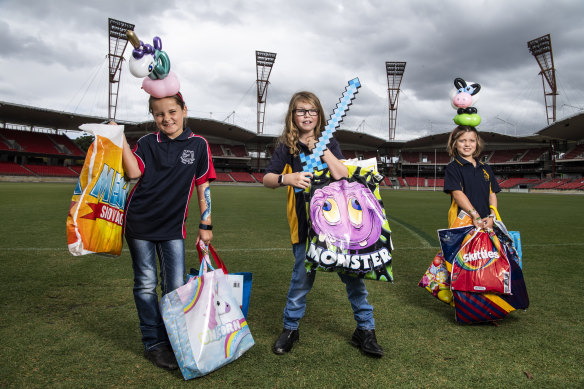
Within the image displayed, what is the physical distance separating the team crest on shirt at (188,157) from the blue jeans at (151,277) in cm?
50

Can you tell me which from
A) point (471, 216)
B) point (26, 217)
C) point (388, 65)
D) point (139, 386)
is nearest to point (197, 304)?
point (139, 386)

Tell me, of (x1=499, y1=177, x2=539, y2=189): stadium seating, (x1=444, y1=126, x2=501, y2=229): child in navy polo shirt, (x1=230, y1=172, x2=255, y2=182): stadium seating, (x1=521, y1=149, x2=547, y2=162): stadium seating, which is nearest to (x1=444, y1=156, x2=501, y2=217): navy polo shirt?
(x1=444, y1=126, x2=501, y2=229): child in navy polo shirt

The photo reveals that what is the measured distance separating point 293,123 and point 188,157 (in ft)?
2.35

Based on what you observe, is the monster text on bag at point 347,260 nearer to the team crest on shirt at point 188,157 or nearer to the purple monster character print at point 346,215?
the purple monster character print at point 346,215

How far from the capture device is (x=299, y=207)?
8.11ft

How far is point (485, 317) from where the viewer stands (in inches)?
112

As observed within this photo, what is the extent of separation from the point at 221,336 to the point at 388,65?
157 ft

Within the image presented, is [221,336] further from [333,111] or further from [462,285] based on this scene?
[462,285]

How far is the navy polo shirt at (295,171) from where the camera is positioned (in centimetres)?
244

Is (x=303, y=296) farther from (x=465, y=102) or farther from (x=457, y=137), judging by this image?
(x=465, y=102)

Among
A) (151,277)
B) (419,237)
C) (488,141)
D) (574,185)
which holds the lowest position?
(419,237)

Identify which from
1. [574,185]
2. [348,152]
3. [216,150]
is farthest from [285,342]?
[348,152]

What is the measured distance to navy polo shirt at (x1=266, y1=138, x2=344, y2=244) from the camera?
2443 mm

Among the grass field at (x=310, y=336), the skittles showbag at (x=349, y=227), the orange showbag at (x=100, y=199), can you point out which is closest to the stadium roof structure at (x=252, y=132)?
the grass field at (x=310, y=336)
